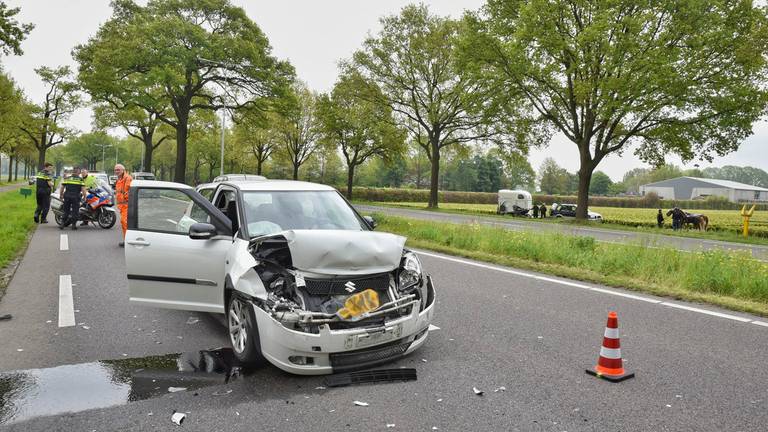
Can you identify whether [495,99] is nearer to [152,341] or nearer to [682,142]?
[682,142]

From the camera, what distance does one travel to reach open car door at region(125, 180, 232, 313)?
5039mm

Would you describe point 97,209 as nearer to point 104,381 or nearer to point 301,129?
point 104,381

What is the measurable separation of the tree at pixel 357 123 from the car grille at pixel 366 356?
3624cm

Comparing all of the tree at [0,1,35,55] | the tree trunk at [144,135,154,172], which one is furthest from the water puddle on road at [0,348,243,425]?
the tree trunk at [144,135,154,172]

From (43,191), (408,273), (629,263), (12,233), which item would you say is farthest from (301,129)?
(408,273)

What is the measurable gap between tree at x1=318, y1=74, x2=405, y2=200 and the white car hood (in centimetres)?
3599

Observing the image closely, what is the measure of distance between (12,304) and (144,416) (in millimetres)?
4255

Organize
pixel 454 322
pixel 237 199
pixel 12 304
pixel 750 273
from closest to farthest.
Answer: pixel 237 199
pixel 454 322
pixel 12 304
pixel 750 273

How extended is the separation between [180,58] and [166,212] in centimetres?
2782

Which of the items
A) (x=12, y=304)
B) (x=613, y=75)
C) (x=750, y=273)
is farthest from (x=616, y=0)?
(x=12, y=304)

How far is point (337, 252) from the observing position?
14.2 ft

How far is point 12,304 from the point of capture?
21.5 ft

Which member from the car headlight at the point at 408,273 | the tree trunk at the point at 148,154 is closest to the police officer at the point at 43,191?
the car headlight at the point at 408,273

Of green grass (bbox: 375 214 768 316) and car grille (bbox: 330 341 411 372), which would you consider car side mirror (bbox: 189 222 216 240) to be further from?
green grass (bbox: 375 214 768 316)
